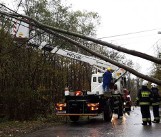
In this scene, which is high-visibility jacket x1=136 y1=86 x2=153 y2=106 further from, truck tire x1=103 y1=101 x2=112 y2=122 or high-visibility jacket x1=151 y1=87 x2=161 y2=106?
truck tire x1=103 y1=101 x2=112 y2=122

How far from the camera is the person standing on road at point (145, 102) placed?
49.3 ft

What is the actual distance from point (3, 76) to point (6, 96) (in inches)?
36.6

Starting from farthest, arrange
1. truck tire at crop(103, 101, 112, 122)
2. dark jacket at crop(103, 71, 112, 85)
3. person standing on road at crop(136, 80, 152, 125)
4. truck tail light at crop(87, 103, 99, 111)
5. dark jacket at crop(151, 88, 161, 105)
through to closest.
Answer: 1. dark jacket at crop(103, 71, 112, 85)
2. truck tire at crop(103, 101, 112, 122)
3. dark jacket at crop(151, 88, 161, 105)
4. truck tail light at crop(87, 103, 99, 111)
5. person standing on road at crop(136, 80, 152, 125)

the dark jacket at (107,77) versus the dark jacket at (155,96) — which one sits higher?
the dark jacket at (107,77)

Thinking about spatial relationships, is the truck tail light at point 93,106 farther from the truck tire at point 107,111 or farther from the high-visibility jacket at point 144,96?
the high-visibility jacket at point 144,96

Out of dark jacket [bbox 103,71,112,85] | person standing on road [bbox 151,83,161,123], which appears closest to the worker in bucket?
dark jacket [bbox 103,71,112,85]

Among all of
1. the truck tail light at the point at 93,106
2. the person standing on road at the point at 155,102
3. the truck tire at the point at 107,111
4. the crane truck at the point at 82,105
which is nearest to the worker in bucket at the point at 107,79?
the crane truck at the point at 82,105

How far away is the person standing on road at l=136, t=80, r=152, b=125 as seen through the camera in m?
15.0

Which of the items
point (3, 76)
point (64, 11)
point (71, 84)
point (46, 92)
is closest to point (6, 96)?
point (3, 76)

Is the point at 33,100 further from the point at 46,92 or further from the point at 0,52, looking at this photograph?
the point at 0,52

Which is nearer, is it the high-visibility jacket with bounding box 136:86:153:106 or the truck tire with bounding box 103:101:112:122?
the high-visibility jacket with bounding box 136:86:153:106

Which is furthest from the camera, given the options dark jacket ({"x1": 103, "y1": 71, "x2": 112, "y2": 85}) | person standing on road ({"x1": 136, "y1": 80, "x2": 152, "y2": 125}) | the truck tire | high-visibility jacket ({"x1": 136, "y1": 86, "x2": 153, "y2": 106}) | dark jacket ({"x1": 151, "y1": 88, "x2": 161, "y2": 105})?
dark jacket ({"x1": 103, "y1": 71, "x2": 112, "y2": 85})

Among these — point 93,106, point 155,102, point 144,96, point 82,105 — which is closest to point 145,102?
point 144,96

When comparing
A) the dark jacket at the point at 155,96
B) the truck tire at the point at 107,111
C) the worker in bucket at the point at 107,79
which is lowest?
the truck tire at the point at 107,111
